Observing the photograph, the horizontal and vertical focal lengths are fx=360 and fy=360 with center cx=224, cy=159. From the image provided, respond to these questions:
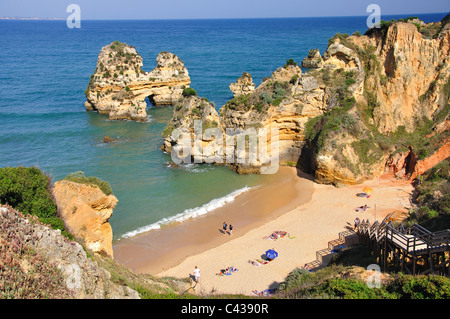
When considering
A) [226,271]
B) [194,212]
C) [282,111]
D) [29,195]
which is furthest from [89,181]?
[282,111]

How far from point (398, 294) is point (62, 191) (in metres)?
14.0

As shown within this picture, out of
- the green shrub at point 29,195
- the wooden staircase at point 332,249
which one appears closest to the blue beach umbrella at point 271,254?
the wooden staircase at point 332,249

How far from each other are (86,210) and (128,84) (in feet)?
130

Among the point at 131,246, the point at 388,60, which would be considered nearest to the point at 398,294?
the point at 131,246

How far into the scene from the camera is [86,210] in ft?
54.4

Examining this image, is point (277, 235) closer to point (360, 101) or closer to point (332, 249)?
point (332, 249)

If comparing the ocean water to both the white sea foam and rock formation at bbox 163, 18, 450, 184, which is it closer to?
the white sea foam

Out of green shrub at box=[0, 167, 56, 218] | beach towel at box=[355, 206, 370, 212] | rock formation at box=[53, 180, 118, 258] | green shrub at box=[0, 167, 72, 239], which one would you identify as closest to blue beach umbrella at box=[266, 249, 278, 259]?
beach towel at box=[355, 206, 370, 212]

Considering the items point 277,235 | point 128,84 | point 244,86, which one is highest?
point 128,84

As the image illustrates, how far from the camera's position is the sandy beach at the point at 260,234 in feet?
67.1

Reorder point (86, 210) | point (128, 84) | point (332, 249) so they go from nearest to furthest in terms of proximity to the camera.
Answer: point (86, 210) < point (332, 249) < point (128, 84)

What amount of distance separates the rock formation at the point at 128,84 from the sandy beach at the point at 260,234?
28.6 m

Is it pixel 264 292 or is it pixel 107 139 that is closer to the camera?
pixel 264 292
